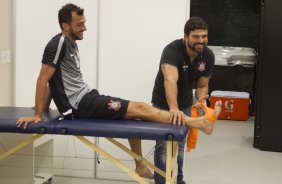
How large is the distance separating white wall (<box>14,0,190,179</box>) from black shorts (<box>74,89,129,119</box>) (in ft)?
2.84

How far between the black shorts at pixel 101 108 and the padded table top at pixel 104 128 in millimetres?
77

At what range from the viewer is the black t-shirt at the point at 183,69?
3180 mm

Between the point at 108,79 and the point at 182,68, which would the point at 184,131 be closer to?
the point at 182,68

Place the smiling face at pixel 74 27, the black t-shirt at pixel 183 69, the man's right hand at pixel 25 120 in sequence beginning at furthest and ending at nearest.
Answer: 1. the black t-shirt at pixel 183 69
2. the smiling face at pixel 74 27
3. the man's right hand at pixel 25 120

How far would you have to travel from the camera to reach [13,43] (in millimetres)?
3861

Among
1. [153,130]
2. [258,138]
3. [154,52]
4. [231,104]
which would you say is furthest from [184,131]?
[231,104]

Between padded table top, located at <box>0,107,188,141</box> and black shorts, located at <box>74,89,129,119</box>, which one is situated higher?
black shorts, located at <box>74,89,129,119</box>

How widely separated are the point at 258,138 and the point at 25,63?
268 cm

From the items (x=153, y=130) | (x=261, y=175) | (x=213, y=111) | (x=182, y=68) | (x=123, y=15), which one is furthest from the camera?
(x=261, y=175)

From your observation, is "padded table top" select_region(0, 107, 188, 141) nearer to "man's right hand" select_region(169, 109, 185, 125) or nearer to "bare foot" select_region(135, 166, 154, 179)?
"man's right hand" select_region(169, 109, 185, 125)

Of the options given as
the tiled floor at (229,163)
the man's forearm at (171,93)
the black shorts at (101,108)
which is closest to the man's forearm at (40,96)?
the black shorts at (101,108)

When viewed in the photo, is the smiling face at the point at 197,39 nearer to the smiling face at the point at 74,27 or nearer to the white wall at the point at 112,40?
the white wall at the point at 112,40

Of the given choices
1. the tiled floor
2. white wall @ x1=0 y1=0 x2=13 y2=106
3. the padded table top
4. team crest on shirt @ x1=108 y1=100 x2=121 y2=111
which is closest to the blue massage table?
the padded table top

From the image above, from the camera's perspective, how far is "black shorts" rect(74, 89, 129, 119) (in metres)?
2.94
